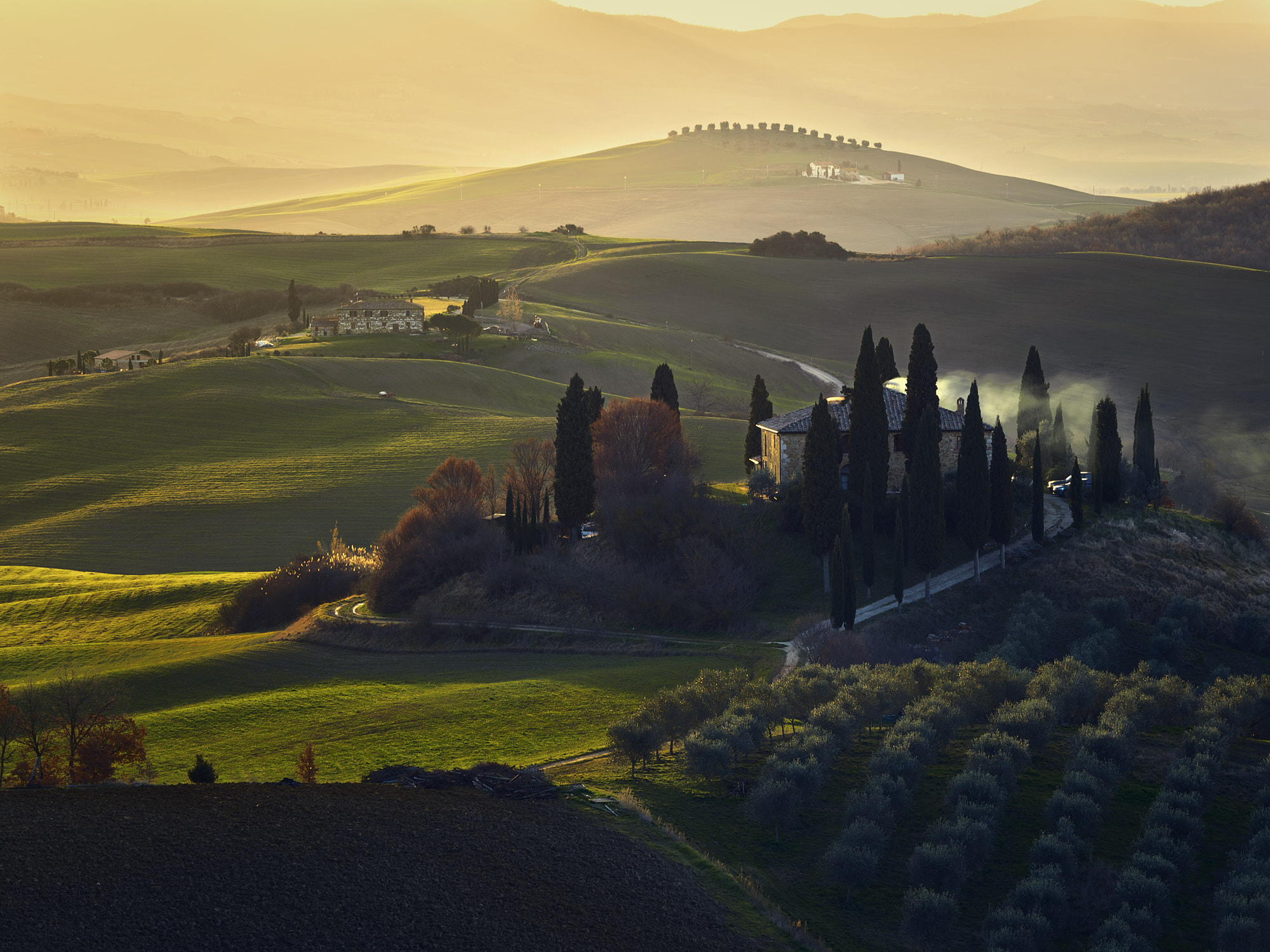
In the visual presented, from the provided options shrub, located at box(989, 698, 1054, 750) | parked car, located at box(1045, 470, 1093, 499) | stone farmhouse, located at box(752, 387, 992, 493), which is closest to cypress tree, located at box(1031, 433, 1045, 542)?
stone farmhouse, located at box(752, 387, 992, 493)

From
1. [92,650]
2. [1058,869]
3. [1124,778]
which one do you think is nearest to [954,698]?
[1124,778]

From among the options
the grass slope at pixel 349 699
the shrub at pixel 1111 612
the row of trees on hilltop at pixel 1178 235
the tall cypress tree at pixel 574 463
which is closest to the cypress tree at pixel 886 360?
the tall cypress tree at pixel 574 463

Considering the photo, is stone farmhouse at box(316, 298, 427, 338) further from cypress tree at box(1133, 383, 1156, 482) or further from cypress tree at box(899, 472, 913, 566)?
cypress tree at box(899, 472, 913, 566)

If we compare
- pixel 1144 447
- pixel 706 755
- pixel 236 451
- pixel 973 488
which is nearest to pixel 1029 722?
pixel 706 755

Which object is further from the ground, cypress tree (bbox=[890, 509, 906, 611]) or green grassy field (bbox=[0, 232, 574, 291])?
green grassy field (bbox=[0, 232, 574, 291])

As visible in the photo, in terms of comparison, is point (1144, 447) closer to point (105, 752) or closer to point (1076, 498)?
point (1076, 498)

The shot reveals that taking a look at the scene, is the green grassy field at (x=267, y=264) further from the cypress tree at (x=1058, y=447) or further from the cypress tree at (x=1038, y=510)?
the cypress tree at (x=1038, y=510)
